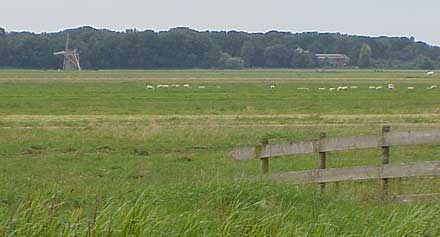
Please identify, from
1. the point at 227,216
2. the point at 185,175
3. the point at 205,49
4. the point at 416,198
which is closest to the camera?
the point at 227,216

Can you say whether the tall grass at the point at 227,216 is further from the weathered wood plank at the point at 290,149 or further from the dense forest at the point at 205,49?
the dense forest at the point at 205,49

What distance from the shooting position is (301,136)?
2386 centimetres

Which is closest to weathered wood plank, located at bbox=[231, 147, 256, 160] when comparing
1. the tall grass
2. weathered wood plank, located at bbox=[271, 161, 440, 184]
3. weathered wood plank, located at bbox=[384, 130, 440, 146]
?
weathered wood plank, located at bbox=[271, 161, 440, 184]

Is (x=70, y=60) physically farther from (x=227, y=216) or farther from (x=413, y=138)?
(x=227, y=216)

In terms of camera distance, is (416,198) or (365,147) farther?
(365,147)

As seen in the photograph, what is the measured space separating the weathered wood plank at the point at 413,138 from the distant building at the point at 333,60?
160066 millimetres

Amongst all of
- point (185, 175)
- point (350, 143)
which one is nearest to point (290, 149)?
point (350, 143)

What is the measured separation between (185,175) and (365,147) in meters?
5.11

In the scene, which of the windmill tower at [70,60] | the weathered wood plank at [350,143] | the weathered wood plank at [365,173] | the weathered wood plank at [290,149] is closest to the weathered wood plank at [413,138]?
the weathered wood plank at [350,143]

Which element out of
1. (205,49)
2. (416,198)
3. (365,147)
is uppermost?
(365,147)

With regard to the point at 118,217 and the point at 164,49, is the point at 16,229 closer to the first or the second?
the point at 118,217

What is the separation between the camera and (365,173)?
10.1 m

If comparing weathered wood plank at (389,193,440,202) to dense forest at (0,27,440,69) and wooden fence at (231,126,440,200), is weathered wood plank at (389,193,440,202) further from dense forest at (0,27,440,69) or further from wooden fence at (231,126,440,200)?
dense forest at (0,27,440,69)

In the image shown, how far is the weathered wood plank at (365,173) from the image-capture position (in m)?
9.58
